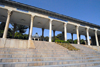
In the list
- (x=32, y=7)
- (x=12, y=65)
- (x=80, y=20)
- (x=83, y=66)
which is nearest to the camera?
(x=12, y=65)

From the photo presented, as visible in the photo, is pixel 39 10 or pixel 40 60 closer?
pixel 40 60

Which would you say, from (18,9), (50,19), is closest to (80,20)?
(50,19)

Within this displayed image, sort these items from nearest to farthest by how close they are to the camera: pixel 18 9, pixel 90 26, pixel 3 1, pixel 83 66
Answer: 1. pixel 83 66
2. pixel 3 1
3. pixel 18 9
4. pixel 90 26

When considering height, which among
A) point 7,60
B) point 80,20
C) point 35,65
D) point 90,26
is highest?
point 80,20

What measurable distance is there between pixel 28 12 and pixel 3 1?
16.3 feet

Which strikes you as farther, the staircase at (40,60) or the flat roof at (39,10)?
the flat roof at (39,10)

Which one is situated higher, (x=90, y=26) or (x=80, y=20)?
(x=80, y=20)

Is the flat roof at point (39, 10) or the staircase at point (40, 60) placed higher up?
the flat roof at point (39, 10)

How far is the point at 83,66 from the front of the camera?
187 inches

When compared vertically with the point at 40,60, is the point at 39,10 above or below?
above

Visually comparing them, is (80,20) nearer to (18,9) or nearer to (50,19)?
(50,19)

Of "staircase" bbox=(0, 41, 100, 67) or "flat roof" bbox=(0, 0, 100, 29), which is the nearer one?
"staircase" bbox=(0, 41, 100, 67)

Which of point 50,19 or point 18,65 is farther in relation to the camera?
point 50,19

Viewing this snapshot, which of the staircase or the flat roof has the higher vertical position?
the flat roof
